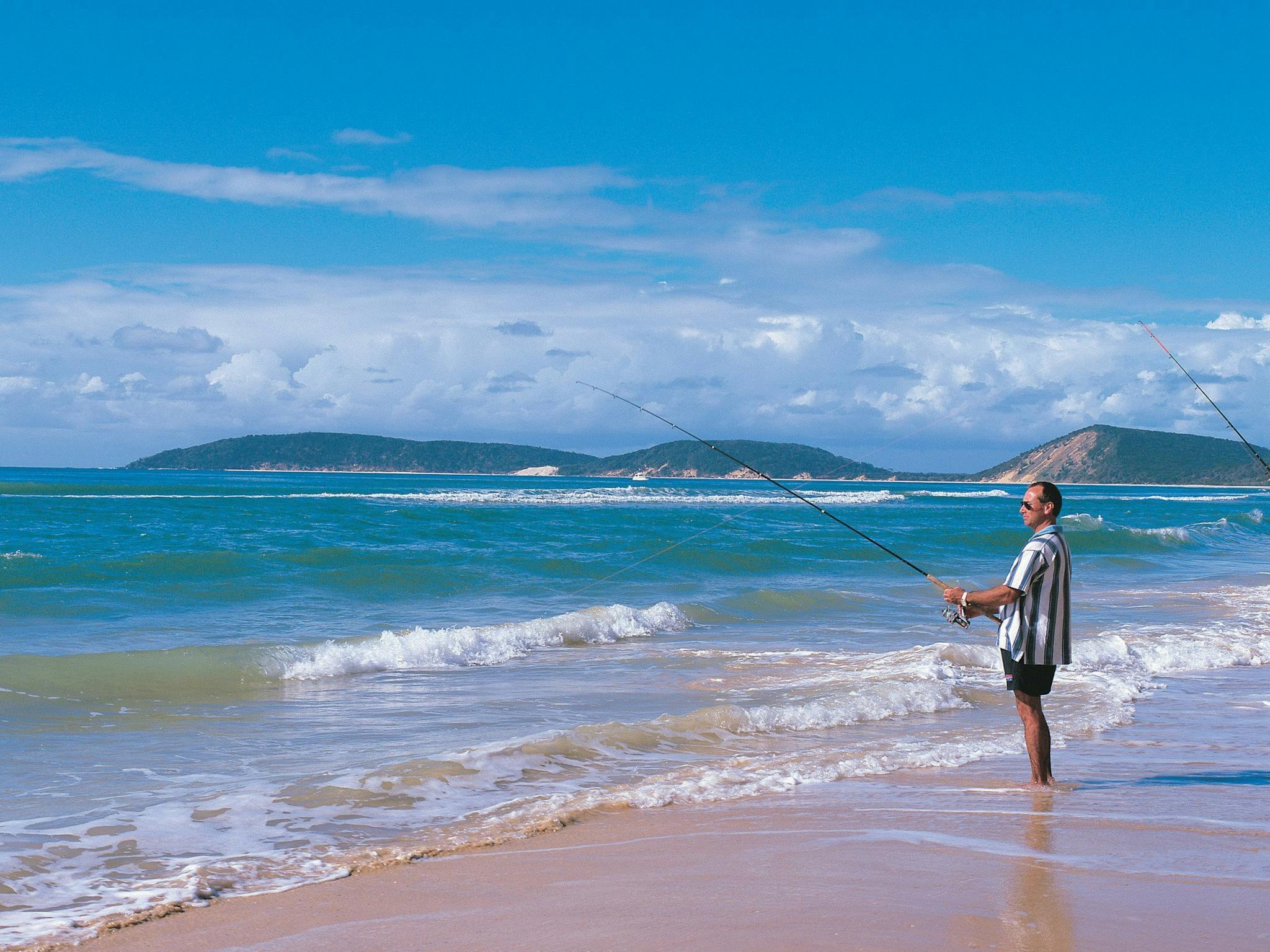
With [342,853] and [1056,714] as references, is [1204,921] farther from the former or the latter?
[1056,714]

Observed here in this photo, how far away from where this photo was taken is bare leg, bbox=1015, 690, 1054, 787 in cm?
490

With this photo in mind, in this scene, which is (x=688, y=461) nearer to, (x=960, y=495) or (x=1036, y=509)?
(x=960, y=495)

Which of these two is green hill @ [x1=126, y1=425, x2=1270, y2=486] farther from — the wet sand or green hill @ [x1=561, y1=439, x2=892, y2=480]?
the wet sand

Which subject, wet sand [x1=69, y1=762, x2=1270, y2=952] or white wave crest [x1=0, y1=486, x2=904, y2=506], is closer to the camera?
wet sand [x1=69, y1=762, x2=1270, y2=952]

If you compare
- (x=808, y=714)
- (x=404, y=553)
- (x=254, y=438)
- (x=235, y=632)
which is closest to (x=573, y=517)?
(x=404, y=553)

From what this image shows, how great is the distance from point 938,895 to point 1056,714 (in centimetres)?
404

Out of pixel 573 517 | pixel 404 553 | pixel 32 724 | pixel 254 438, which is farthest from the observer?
pixel 254 438

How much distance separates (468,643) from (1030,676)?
6290 mm

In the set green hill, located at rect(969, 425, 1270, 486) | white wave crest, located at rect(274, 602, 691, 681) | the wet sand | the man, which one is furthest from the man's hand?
green hill, located at rect(969, 425, 1270, 486)

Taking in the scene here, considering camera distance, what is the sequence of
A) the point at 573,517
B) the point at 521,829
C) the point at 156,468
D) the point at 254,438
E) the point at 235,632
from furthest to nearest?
the point at 156,468, the point at 254,438, the point at 573,517, the point at 235,632, the point at 521,829

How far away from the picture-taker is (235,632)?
429 inches

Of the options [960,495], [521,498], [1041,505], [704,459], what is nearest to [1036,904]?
[1041,505]

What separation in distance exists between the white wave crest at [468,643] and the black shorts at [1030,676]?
5.81 metres

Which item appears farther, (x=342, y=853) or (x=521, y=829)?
(x=521, y=829)
